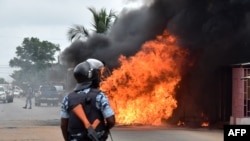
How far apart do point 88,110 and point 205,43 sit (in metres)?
16.5

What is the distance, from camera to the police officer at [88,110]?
5.01 meters

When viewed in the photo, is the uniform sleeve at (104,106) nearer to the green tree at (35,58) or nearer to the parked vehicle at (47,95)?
the parked vehicle at (47,95)

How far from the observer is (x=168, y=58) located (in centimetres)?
2095

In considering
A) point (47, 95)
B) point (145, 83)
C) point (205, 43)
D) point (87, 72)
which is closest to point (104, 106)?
point (87, 72)

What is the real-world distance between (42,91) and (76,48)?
15.7 m

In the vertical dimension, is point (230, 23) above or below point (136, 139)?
above

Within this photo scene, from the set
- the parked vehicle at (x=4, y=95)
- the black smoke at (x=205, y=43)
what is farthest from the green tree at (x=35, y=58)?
the black smoke at (x=205, y=43)

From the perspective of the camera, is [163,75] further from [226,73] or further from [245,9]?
[245,9]

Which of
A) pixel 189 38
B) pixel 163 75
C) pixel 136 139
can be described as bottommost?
pixel 136 139

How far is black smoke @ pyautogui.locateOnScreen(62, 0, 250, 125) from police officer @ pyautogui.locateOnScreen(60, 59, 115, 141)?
16.0 metres

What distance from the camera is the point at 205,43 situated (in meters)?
21.0

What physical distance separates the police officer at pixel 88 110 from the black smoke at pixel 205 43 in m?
16.0

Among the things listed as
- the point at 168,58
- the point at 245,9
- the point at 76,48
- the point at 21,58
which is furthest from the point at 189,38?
the point at 21,58

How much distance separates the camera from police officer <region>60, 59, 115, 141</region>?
5.01 metres
